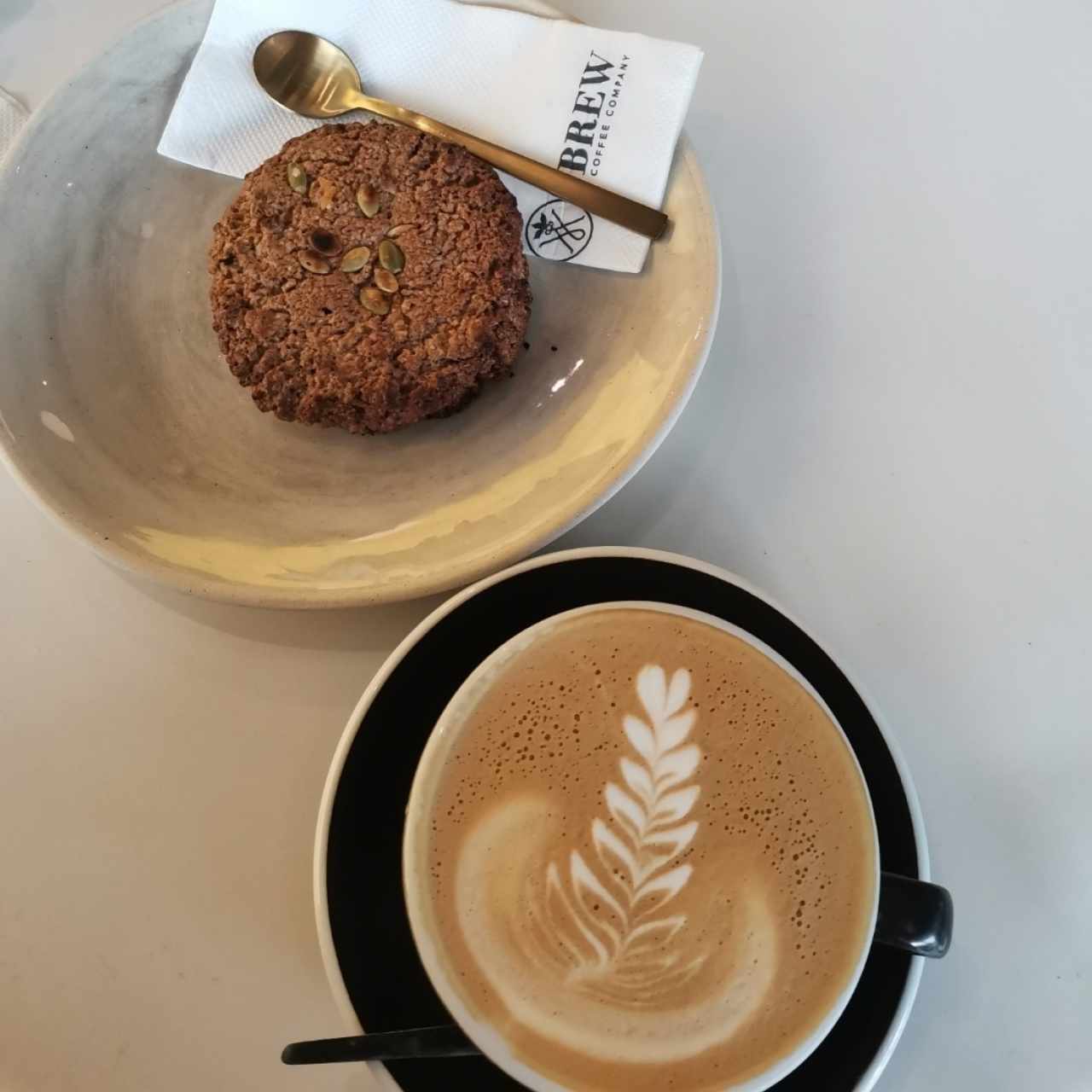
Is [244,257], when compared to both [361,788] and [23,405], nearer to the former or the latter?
[23,405]

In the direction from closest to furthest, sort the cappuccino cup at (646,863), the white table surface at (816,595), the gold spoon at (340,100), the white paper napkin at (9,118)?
1. the cappuccino cup at (646,863)
2. the white table surface at (816,595)
3. the gold spoon at (340,100)
4. the white paper napkin at (9,118)

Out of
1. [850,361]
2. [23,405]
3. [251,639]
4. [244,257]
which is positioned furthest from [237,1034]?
[850,361]

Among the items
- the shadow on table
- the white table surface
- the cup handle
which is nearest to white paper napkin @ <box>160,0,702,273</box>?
the white table surface

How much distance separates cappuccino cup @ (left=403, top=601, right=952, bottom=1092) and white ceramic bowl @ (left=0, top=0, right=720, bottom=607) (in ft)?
0.51

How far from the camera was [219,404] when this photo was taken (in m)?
0.93

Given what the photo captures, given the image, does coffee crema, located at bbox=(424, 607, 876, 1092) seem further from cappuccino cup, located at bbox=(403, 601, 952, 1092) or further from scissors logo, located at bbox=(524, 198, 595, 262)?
scissors logo, located at bbox=(524, 198, 595, 262)

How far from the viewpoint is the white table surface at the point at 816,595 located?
0.77m

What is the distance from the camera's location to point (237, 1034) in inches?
29.8

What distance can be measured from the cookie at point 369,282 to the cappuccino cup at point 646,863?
1.04ft

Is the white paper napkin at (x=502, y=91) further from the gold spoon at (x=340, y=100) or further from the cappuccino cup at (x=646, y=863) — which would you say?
the cappuccino cup at (x=646, y=863)

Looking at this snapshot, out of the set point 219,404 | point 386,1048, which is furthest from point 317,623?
Result: point 386,1048

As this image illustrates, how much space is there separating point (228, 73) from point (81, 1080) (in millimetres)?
975

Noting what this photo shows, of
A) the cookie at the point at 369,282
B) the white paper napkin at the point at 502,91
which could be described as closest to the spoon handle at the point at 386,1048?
the cookie at the point at 369,282

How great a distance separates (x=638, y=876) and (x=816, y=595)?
1.22ft
